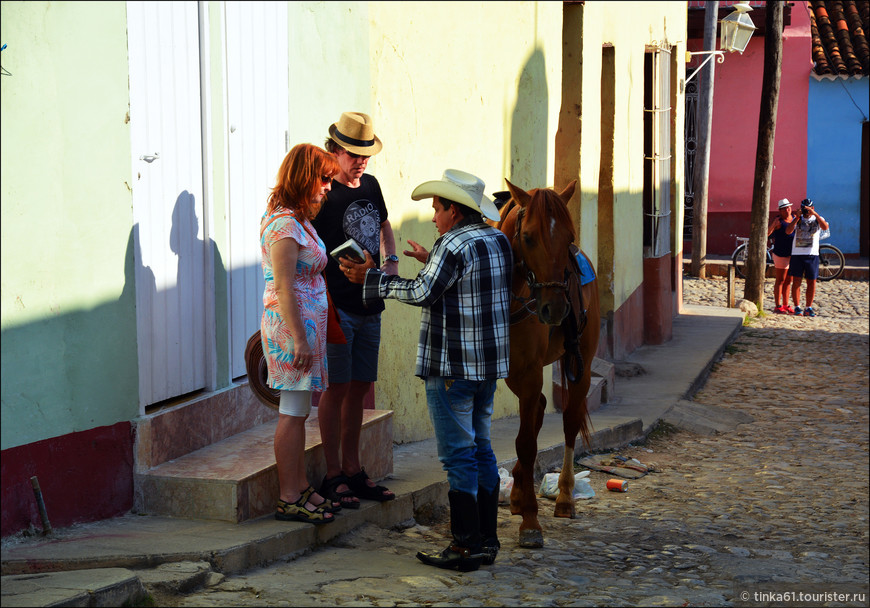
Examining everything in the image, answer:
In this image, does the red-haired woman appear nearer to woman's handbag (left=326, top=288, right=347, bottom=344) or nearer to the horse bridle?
woman's handbag (left=326, top=288, right=347, bottom=344)

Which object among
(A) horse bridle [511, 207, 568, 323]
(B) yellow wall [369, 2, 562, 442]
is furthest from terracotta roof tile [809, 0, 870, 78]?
(A) horse bridle [511, 207, 568, 323]

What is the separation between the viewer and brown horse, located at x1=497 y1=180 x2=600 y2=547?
4.83 meters

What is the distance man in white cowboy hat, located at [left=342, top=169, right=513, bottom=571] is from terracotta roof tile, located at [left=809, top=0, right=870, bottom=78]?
2102cm

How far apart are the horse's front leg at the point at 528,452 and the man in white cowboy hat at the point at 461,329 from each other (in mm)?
613

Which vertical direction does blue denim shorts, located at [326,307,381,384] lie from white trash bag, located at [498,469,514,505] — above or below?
above

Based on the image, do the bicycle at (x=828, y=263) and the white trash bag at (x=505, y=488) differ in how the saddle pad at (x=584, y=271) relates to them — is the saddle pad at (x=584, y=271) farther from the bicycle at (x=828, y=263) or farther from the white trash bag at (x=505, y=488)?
the bicycle at (x=828, y=263)

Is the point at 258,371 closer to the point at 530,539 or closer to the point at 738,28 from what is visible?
the point at 530,539

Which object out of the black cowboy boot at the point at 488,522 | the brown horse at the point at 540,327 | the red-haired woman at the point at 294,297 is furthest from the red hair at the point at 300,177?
the black cowboy boot at the point at 488,522

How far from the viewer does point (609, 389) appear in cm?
987

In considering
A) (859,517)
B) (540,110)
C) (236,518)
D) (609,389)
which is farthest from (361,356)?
(609,389)

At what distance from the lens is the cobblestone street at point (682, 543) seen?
13.6 ft

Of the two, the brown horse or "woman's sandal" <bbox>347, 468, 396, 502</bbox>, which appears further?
"woman's sandal" <bbox>347, 468, 396, 502</bbox>

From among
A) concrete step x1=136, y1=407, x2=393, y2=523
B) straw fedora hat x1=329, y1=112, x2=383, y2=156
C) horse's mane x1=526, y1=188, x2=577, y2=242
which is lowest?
concrete step x1=136, y1=407, x2=393, y2=523

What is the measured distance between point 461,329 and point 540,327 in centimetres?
104
